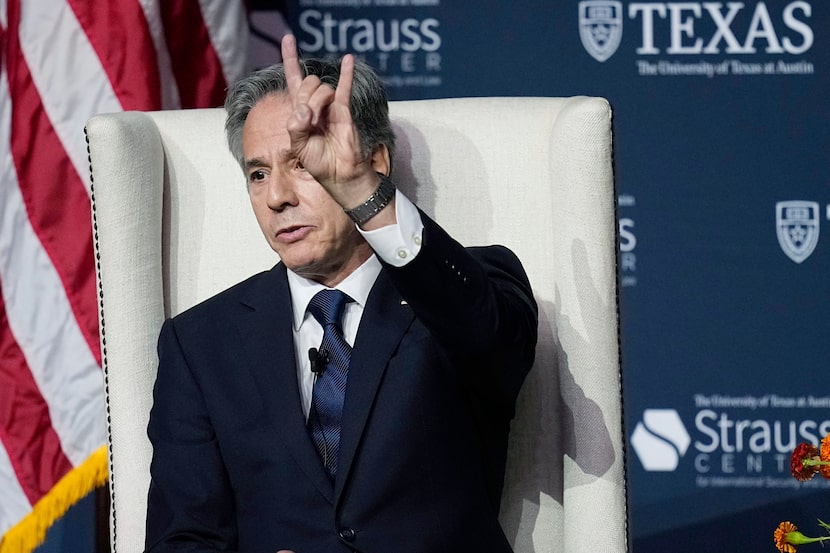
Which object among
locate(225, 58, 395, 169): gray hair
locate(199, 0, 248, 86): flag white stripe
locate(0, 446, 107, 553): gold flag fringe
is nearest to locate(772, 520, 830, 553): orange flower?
locate(225, 58, 395, 169): gray hair

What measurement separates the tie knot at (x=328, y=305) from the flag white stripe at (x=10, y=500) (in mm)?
1040

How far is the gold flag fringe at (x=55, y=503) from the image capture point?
7.86 feet

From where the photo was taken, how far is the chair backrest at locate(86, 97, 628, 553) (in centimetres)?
178

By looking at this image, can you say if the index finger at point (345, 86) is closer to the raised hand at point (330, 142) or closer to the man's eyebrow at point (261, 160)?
the raised hand at point (330, 142)

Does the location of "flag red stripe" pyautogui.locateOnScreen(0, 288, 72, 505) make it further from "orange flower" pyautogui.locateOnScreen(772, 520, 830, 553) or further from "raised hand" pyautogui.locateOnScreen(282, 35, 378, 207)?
"orange flower" pyautogui.locateOnScreen(772, 520, 830, 553)

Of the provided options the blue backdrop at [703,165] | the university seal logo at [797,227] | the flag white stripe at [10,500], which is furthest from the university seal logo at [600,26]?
the flag white stripe at [10,500]

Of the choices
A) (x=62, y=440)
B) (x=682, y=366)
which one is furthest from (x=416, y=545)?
(x=682, y=366)

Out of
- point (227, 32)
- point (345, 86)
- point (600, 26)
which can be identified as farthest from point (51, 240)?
point (600, 26)

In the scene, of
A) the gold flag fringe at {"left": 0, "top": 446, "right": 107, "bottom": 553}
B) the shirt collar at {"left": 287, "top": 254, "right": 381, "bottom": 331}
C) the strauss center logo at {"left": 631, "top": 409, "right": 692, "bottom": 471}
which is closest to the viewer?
the shirt collar at {"left": 287, "top": 254, "right": 381, "bottom": 331}

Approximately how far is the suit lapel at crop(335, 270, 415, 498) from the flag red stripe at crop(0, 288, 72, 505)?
1.04 meters

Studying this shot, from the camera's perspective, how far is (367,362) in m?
1.66

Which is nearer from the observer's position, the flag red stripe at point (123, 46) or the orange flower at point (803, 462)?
the orange flower at point (803, 462)

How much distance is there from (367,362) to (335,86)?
41 cm

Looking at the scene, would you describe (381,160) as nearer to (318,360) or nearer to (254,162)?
(254,162)
